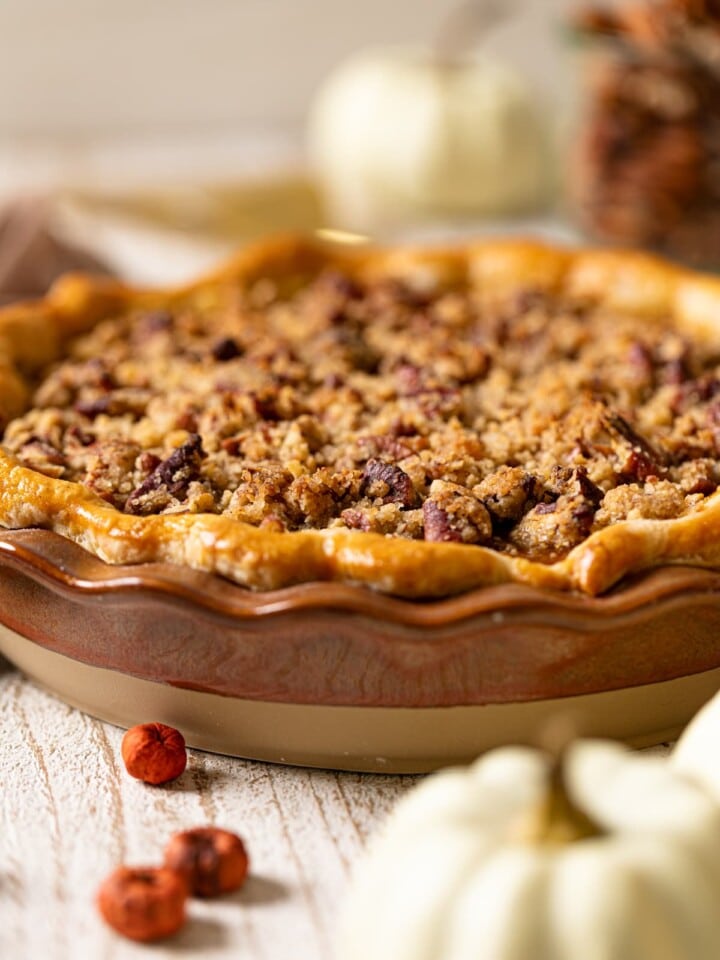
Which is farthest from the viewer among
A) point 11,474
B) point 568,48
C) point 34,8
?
point 34,8

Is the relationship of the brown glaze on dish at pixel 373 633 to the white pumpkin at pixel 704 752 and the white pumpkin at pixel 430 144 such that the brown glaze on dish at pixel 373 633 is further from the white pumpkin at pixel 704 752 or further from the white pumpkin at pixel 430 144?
the white pumpkin at pixel 430 144

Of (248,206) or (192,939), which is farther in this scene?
(248,206)

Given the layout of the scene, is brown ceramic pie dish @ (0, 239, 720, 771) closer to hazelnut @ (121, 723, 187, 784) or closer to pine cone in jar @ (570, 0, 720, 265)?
hazelnut @ (121, 723, 187, 784)

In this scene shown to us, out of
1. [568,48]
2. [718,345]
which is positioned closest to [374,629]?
[718,345]

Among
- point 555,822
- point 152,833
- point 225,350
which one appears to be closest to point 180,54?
point 225,350

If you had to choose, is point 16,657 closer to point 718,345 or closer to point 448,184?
point 718,345

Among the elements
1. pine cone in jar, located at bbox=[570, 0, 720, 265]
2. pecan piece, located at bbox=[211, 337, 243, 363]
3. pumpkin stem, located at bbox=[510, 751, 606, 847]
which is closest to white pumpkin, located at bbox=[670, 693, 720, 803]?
pumpkin stem, located at bbox=[510, 751, 606, 847]
